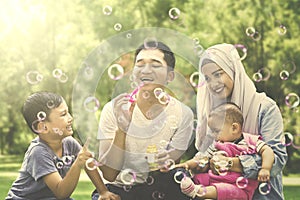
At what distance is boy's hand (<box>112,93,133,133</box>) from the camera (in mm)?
3109

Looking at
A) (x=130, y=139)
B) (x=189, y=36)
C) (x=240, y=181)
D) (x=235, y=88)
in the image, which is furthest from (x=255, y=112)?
(x=189, y=36)

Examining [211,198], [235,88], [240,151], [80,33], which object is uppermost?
[80,33]

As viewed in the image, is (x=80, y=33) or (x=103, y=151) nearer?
(x=103, y=151)

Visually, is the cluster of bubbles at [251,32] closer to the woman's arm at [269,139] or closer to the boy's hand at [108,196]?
the woman's arm at [269,139]

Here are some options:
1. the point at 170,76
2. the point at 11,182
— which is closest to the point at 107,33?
the point at 11,182

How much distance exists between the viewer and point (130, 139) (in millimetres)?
3211

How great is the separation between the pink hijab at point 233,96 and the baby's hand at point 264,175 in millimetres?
228

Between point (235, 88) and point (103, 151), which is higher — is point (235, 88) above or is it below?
above

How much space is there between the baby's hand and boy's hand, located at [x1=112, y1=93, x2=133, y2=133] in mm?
650

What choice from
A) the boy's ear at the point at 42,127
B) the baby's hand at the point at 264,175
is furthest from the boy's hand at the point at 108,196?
the baby's hand at the point at 264,175

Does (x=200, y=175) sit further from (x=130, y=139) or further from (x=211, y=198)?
(x=130, y=139)

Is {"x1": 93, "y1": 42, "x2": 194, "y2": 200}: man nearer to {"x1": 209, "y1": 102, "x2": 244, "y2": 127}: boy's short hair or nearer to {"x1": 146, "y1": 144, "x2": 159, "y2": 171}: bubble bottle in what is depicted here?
{"x1": 146, "y1": 144, "x2": 159, "y2": 171}: bubble bottle

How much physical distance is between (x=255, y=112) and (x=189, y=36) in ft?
10.6

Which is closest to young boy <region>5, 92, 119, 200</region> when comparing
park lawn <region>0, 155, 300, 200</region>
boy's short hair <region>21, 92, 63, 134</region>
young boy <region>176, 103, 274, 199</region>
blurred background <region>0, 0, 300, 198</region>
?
boy's short hair <region>21, 92, 63, 134</region>
